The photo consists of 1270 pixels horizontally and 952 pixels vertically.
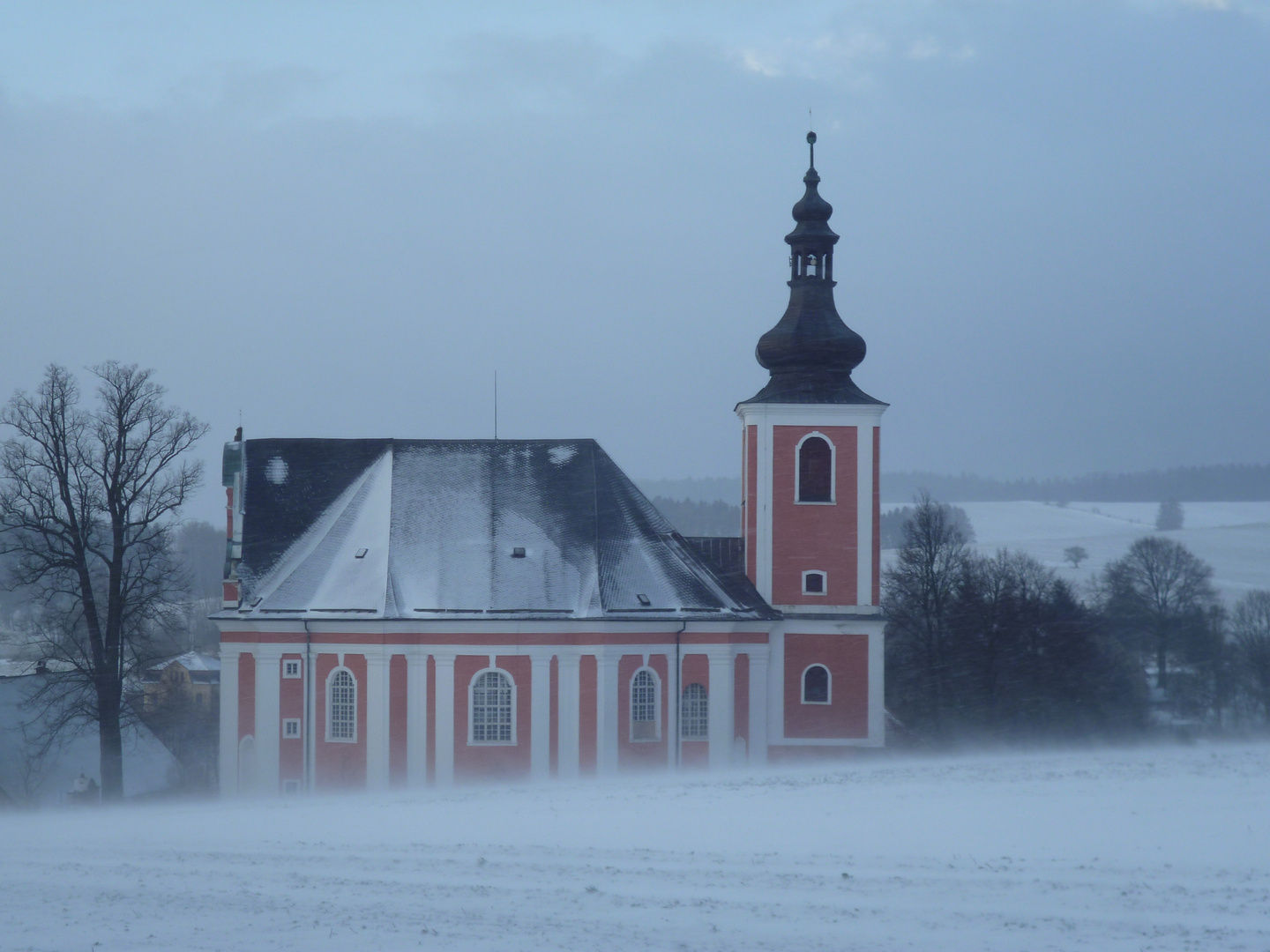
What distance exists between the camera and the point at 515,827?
70.6 feet

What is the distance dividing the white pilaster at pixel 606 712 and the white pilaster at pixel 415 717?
397 cm

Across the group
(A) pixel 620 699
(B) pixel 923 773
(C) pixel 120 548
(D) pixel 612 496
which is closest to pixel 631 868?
(B) pixel 923 773

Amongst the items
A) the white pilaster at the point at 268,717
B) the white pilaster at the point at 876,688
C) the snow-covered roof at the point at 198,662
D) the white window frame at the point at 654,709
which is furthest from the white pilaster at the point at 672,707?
the snow-covered roof at the point at 198,662

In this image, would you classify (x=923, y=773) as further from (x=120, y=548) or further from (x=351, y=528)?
(x=120, y=548)

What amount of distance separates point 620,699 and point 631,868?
1339cm

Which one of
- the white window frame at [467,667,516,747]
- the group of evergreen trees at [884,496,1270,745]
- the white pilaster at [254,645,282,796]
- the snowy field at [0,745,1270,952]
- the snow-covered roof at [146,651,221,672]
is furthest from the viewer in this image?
the snow-covered roof at [146,651,221,672]

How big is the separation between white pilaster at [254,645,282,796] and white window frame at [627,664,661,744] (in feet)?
27.2

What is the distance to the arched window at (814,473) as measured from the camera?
34.1m

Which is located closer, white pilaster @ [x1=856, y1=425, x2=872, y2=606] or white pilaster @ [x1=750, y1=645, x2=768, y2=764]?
white pilaster @ [x1=750, y1=645, x2=768, y2=764]

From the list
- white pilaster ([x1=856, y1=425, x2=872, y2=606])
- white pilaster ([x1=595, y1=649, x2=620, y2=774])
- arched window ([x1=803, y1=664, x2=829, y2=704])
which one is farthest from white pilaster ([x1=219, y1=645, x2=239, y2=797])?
white pilaster ([x1=856, y1=425, x2=872, y2=606])

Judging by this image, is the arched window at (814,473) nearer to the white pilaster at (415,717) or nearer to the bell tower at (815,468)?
the bell tower at (815,468)

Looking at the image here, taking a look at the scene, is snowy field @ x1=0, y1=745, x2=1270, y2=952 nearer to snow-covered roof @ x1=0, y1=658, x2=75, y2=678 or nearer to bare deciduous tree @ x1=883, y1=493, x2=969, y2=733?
snow-covered roof @ x1=0, y1=658, x2=75, y2=678

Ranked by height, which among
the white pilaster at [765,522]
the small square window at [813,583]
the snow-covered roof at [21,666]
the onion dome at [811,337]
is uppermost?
the onion dome at [811,337]

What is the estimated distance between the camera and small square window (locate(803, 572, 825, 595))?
34.1 meters
